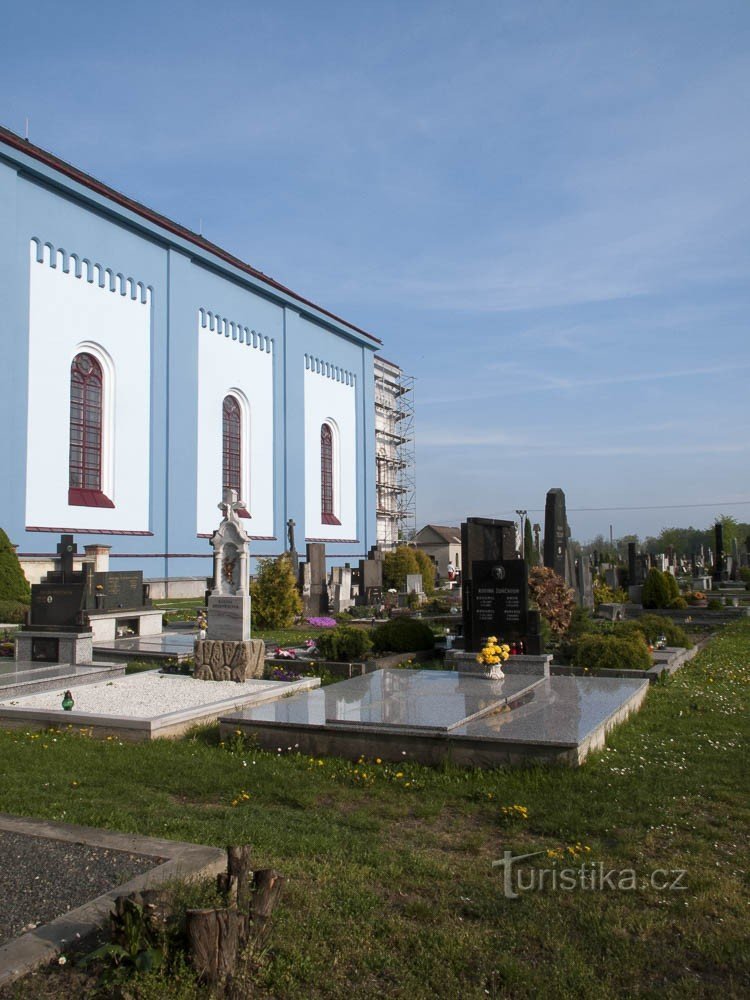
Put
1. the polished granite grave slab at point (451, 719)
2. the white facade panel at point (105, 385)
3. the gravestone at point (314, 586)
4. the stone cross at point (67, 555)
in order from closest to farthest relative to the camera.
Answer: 1. the polished granite grave slab at point (451, 719)
2. the stone cross at point (67, 555)
3. the gravestone at point (314, 586)
4. the white facade panel at point (105, 385)

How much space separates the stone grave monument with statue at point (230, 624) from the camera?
35.4 feet

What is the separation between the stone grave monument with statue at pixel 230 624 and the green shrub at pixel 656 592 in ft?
43.1

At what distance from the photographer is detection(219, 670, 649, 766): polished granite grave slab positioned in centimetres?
645

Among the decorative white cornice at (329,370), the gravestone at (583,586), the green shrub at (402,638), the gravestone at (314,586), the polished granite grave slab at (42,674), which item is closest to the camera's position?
the polished granite grave slab at (42,674)

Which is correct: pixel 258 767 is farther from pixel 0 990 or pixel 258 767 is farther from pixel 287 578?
pixel 287 578

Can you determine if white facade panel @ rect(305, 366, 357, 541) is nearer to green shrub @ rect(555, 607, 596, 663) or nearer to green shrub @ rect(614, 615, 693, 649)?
green shrub @ rect(555, 607, 596, 663)

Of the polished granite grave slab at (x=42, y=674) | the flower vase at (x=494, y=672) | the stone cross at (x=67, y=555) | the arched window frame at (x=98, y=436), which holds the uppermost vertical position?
the arched window frame at (x=98, y=436)

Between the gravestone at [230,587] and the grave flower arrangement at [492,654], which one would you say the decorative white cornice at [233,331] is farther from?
the grave flower arrangement at [492,654]

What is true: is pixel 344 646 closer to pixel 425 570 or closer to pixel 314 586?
pixel 314 586

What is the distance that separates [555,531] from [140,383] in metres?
16.0

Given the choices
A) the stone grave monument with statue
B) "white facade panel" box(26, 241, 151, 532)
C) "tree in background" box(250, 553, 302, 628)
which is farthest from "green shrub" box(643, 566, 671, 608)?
"white facade panel" box(26, 241, 151, 532)

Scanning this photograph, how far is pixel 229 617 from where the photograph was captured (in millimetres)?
11094

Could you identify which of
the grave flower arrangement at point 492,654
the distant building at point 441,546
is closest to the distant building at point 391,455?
the distant building at point 441,546

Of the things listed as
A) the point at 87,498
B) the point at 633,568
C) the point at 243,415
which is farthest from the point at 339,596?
the point at 243,415
